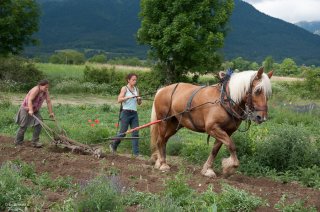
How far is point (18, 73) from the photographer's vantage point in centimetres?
3269

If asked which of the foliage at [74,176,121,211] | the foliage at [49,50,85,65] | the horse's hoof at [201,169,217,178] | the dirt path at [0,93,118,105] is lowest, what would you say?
the dirt path at [0,93,118,105]

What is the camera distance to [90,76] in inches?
1417

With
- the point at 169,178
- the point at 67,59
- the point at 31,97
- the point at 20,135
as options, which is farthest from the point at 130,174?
the point at 67,59

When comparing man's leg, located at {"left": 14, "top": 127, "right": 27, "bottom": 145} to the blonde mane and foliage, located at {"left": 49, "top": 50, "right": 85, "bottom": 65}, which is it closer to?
the blonde mane

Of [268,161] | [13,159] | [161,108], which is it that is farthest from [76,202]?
[268,161]

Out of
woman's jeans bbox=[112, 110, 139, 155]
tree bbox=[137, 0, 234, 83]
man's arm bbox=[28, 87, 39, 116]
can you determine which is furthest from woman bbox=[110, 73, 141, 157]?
tree bbox=[137, 0, 234, 83]

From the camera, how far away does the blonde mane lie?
7.64 metres

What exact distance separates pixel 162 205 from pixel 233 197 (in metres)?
1.49

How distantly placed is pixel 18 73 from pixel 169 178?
2713 cm

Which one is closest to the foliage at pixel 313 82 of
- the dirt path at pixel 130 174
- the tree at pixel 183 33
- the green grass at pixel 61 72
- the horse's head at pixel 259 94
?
the tree at pixel 183 33

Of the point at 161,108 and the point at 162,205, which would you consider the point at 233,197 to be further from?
the point at 161,108

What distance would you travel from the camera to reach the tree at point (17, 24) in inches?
1294

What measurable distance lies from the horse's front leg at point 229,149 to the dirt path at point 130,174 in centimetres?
18

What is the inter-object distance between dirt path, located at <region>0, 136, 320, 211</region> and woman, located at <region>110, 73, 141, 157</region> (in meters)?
0.63
